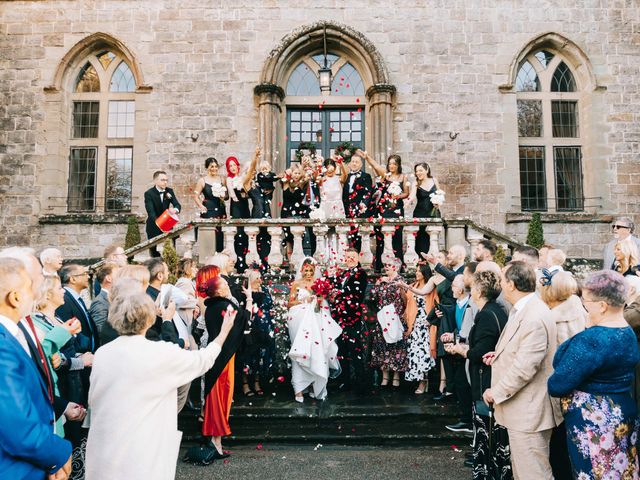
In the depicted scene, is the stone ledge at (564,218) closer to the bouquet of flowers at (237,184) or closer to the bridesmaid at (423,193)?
the bridesmaid at (423,193)

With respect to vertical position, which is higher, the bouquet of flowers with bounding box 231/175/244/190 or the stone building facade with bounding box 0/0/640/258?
the stone building facade with bounding box 0/0/640/258

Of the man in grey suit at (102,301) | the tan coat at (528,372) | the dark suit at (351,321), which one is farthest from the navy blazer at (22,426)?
the dark suit at (351,321)

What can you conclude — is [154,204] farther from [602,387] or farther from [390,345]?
[602,387]

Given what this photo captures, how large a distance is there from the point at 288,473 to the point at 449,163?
8726 mm

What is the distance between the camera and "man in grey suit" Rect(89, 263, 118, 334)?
16.7 feet

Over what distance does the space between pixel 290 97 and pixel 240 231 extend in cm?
513

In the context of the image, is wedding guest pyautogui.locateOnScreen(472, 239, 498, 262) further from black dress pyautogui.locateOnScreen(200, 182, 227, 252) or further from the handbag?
black dress pyautogui.locateOnScreen(200, 182, 227, 252)

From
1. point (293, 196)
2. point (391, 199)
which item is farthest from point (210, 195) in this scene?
point (391, 199)

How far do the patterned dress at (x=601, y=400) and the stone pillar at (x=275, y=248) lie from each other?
17.4 ft

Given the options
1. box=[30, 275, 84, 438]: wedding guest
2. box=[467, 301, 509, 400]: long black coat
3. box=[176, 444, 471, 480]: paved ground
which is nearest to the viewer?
box=[30, 275, 84, 438]: wedding guest

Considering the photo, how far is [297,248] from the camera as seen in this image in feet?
27.4

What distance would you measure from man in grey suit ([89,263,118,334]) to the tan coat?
3.52 metres

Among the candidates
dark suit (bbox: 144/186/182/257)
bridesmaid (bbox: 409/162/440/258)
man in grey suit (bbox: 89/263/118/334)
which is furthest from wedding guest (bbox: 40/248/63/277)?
bridesmaid (bbox: 409/162/440/258)

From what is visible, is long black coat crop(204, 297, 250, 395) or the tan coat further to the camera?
long black coat crop(204, 297, 250, 395)
